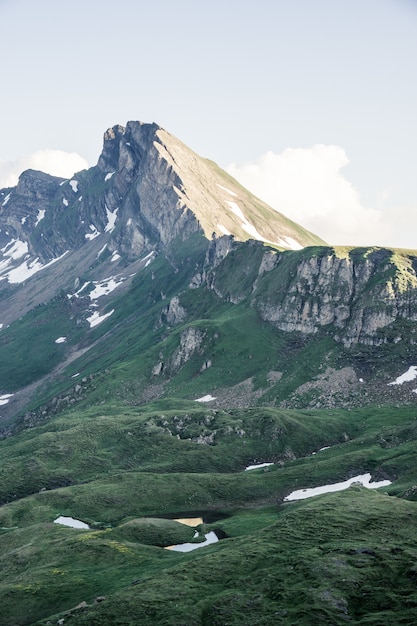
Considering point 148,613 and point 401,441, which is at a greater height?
point 148,613

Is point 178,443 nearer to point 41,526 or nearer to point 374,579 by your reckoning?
point 41,526

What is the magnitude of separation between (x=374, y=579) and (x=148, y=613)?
94.6 ft

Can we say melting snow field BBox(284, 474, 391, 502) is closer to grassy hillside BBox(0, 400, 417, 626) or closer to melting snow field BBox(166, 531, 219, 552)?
grassy hillside BBox(0, 400, 417, 626)

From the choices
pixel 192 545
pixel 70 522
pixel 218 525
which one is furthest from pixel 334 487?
pixel 70 522

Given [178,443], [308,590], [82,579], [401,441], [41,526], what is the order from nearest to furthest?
[308,590], [82,579], [41,526], [401,441], [178,443]

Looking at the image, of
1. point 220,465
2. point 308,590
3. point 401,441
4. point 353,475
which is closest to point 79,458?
point 220,465

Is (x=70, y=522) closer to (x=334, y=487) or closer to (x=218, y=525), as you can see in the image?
(x=218, y=525)

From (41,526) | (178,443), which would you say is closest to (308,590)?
(41,526)

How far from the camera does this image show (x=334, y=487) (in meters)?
147

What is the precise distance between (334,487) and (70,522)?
66.3 metres

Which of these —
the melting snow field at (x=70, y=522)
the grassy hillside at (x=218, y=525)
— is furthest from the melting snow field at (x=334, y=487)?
the melting snow field at (x=70, y=522)

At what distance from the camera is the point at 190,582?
81.2 metres

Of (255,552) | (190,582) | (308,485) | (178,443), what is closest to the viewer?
(190,582)

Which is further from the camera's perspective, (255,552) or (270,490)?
(270,490)
